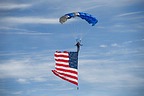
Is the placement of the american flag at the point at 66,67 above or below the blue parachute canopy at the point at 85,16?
below

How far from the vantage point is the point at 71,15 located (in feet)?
129

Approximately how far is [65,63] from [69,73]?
1.65 m

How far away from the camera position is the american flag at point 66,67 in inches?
1576

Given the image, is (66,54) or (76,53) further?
(66,54)

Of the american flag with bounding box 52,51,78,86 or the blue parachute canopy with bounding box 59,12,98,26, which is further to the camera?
the american flag with bounding box 52,51,78,86

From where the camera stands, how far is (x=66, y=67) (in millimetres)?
40750

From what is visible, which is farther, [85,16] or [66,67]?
[66,67]

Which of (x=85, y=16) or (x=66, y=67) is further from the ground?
(x=85, y=16)

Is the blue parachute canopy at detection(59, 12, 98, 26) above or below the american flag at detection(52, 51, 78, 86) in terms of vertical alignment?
above

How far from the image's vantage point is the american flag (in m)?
40.0

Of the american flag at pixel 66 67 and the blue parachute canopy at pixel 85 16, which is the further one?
the american flag at pixel 66 67

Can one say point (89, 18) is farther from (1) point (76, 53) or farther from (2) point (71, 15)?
(1) point (76, 53)

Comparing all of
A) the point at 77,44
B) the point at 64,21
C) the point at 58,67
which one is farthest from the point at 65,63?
the point at 64,21

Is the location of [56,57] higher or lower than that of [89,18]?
lower
